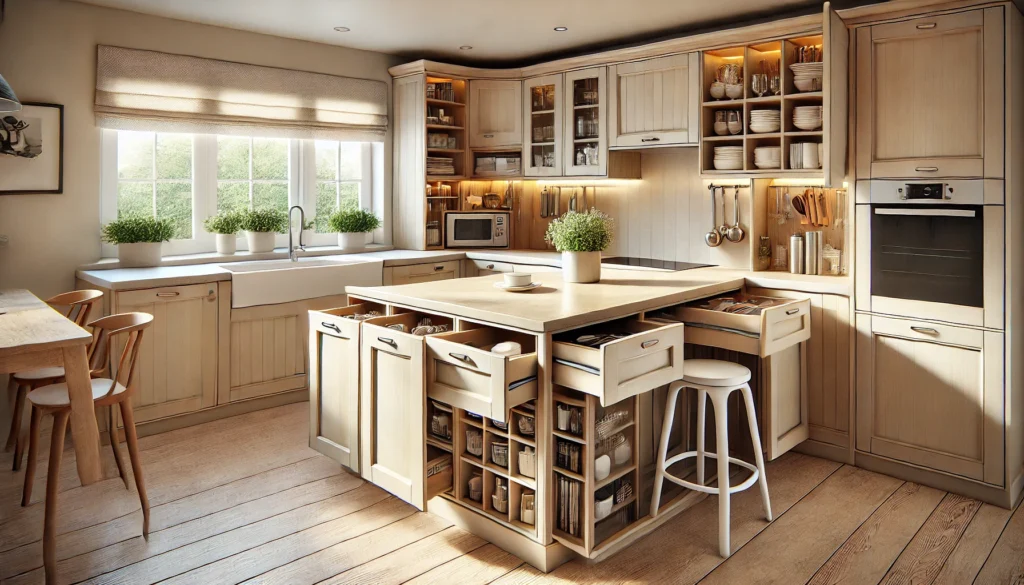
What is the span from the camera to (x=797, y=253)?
383cm

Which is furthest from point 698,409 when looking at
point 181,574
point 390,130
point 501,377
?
point 390,130

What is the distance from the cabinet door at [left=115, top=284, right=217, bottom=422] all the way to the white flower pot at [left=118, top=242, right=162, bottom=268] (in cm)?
46

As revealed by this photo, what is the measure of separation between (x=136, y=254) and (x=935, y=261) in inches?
162

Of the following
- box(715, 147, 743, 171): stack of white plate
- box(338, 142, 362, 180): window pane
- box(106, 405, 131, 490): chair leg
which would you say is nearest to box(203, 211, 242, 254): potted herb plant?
box(338, 142, 362, 180): window pane

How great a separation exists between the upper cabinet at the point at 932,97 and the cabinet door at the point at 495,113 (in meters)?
2.51

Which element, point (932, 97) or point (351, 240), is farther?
point (351, 240)

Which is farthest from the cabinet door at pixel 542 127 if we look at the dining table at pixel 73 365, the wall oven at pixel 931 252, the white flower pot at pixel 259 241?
the dining table at pixel 73 365

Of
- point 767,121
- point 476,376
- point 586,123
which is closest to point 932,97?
point 767,121

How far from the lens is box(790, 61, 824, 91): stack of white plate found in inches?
144

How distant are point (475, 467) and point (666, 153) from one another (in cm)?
274

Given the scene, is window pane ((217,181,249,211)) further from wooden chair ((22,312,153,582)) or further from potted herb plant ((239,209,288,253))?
wooden chair ((22,312,153,582))

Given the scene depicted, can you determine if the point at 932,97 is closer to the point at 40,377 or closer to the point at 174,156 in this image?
the point at 40,377

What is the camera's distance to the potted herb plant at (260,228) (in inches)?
183

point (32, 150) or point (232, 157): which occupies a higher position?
point (232, 157)
